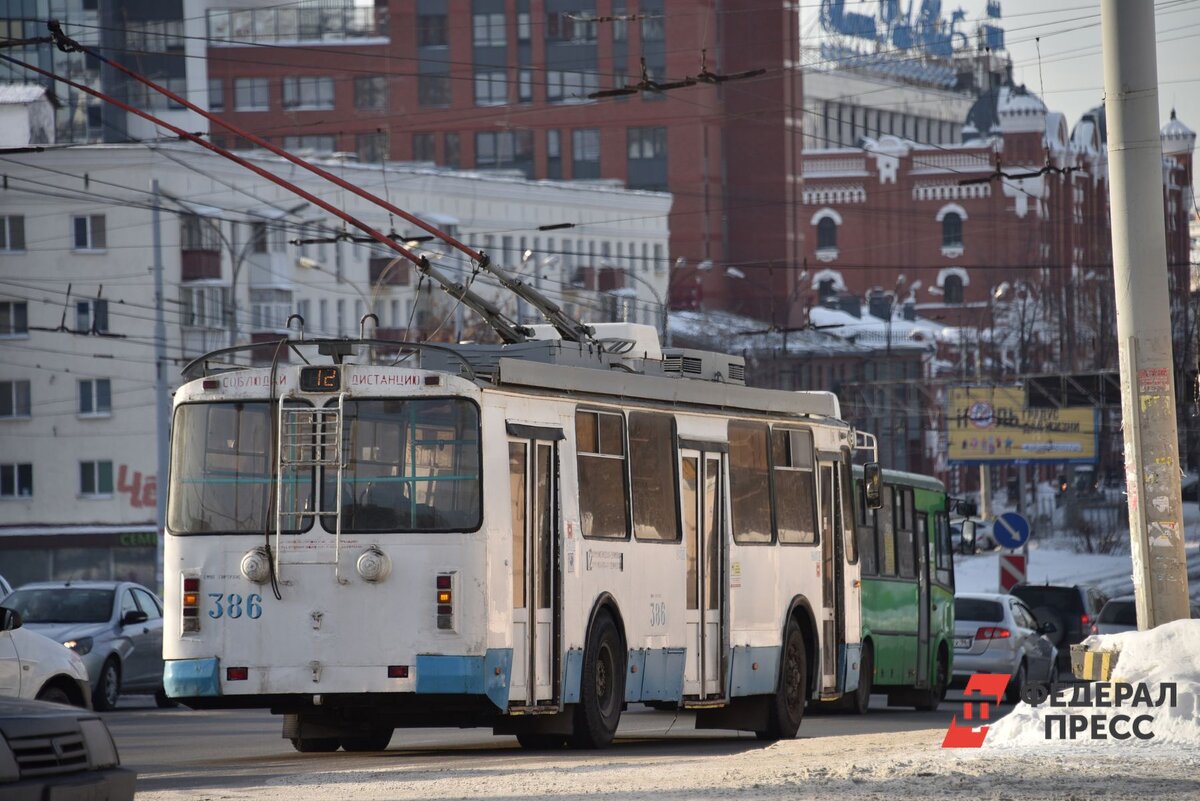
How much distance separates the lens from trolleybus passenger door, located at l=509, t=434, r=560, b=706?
1542 cm

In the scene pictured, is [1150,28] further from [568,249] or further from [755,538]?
[568,249]

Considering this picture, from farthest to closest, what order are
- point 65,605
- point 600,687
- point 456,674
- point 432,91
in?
point 432,91
point 65,605
point 600,687
point 456,674

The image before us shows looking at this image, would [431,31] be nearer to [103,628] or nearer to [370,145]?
[370,145]

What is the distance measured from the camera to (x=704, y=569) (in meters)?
18.0

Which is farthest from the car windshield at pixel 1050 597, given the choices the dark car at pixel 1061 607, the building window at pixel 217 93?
the building window at pixel 217 93

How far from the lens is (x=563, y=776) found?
13125mm

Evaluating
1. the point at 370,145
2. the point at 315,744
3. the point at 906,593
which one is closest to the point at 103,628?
the point at 906,593

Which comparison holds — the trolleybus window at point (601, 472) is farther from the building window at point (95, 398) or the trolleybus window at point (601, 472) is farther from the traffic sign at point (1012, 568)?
the building window at point (95, 398)

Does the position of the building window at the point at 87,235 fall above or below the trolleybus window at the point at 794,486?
above

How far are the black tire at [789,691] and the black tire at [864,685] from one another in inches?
198

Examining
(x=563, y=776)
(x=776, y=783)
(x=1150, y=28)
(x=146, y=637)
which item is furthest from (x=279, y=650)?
(x=146, y=637)

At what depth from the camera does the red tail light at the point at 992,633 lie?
30.2 m

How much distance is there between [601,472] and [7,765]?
808 centimetres

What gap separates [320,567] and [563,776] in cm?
272
